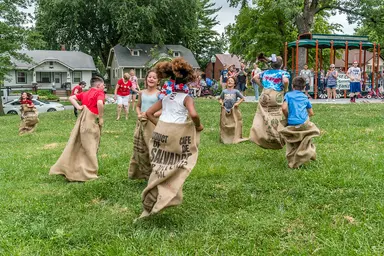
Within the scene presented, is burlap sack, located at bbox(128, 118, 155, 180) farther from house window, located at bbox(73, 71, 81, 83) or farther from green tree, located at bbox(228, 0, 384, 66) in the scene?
house window, located at bbox(73, 71, 81, 83)

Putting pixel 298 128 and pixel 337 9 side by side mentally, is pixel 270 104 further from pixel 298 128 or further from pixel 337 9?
pixel 337 9

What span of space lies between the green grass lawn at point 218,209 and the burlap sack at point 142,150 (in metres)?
0.27

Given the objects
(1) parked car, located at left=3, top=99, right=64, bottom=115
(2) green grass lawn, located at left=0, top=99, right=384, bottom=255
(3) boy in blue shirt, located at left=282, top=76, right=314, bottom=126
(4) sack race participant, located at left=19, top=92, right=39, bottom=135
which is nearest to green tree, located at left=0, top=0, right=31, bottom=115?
(1) parked car, located at left=3, top=99, right=64, bottom=115

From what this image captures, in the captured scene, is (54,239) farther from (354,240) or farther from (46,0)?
(46,0)

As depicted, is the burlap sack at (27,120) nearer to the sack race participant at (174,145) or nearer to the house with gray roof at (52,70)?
the sack race participant at (174,145)

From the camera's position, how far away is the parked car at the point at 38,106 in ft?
104

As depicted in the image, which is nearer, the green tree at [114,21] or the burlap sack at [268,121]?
the burlap sack at [268,121]

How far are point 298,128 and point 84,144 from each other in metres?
3.45

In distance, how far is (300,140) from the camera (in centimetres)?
745

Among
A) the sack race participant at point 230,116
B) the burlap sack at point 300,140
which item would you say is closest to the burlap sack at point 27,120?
the sack race participant at point 230,116

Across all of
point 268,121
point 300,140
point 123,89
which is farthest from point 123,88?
point 300,140

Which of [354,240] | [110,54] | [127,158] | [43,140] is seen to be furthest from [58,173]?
[110,54]

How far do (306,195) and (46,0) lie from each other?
49.0 meters

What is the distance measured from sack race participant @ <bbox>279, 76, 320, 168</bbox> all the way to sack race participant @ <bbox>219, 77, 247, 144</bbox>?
309 cm
